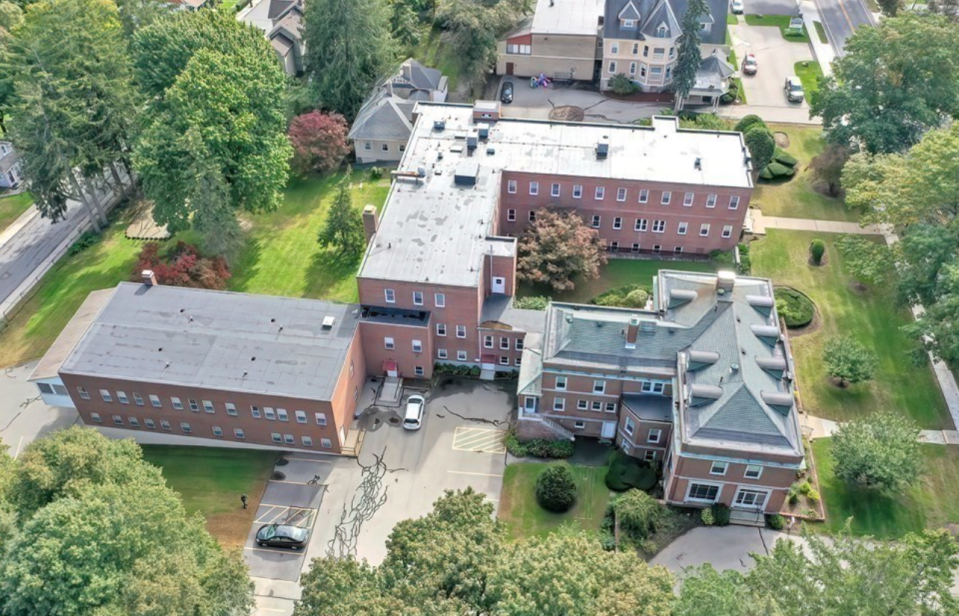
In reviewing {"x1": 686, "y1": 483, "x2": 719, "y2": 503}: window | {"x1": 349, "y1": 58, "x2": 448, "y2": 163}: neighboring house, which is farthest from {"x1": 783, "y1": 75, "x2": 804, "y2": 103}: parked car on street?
{"x1": 686, "y1": 483, "x2": 719, "y2": 503}: window

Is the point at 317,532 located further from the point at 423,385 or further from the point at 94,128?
the point at 94,128

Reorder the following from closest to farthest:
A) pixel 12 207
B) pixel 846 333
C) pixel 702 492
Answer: pixel 702 492, pixel 846 333, pixel 12 207

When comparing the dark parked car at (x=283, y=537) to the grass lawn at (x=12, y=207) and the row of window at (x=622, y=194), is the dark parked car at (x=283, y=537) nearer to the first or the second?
the row of window at (x=622, y=194)

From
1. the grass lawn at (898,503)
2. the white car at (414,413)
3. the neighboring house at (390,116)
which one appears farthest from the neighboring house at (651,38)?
the white car at (414,413)

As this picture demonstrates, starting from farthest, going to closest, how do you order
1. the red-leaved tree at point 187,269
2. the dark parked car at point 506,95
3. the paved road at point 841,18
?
the paved road at point 841,18
the dark parked car at point 506,95
the red-leaved tree at point 187,269

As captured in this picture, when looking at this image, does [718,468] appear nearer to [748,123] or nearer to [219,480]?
[219,480]

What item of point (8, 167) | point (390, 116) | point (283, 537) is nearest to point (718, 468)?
point (283, 537)

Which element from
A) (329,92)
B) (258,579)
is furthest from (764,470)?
(329,92)
